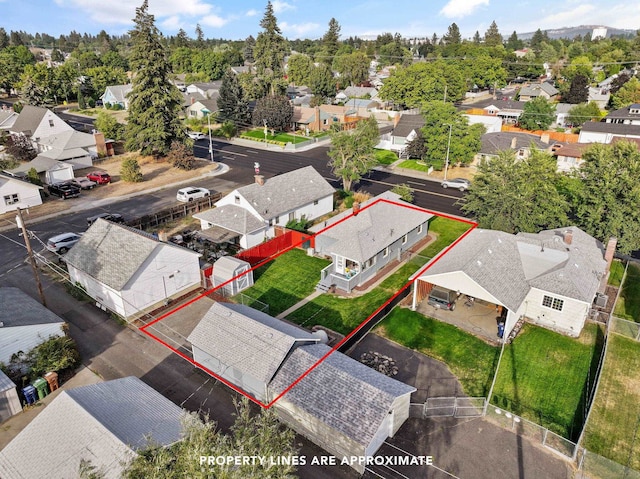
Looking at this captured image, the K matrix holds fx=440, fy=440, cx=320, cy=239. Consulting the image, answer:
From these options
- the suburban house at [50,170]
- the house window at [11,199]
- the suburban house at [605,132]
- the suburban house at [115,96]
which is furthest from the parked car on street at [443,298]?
the suburban house at [115,96]

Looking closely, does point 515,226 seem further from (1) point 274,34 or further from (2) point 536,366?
(1) point 274,34

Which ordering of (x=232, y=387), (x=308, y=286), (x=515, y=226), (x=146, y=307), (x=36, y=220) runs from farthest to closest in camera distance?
(x=36, y=220), (x=515, y=226), (x=308, y=286), (x=146, y=307), (x=232, y=387)

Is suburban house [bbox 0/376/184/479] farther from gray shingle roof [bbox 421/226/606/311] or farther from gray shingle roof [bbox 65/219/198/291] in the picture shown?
gray shingle roof [bbox 421/226/606/311]

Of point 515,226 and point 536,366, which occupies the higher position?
→ point 515,226

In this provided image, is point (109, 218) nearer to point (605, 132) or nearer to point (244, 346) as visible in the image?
point (244, 346)

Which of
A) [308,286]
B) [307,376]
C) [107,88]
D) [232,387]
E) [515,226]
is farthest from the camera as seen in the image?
[107,88]

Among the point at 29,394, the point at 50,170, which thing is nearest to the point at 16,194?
the point at 50,170

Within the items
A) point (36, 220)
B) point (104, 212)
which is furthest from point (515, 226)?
point (36, 220)
